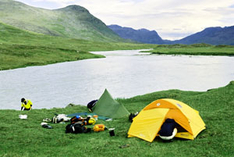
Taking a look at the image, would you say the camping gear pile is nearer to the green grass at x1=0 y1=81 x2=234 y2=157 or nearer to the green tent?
the green grass at x1=0 y1=81 x2=234 y2=157

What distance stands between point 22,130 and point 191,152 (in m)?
9.59

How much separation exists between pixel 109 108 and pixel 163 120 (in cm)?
752

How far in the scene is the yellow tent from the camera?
44.0 feet

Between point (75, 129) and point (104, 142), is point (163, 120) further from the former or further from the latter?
point (75, 129)

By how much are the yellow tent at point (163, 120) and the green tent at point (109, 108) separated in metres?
4.92

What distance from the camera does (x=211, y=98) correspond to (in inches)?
882

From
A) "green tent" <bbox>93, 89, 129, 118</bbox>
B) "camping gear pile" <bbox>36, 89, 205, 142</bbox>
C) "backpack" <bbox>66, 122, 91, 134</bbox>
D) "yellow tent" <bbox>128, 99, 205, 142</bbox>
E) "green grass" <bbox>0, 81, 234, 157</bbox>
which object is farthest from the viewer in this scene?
"green tent" <bbox>93, 89, 129, 118</bbox>

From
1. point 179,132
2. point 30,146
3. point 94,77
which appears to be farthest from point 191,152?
point 94,77

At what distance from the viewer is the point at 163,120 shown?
1380 centimetres

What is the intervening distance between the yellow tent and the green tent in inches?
194

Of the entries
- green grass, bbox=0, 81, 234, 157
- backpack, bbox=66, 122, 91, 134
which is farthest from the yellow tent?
backpack, bbox=66, 122, 91, 134

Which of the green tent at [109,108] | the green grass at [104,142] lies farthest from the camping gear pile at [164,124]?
the green tent at [109,108]

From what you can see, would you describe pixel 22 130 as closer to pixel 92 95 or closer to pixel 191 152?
pixel 191 152

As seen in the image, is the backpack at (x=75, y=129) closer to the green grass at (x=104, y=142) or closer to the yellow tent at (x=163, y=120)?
the green grass at (x=104, y=142)
